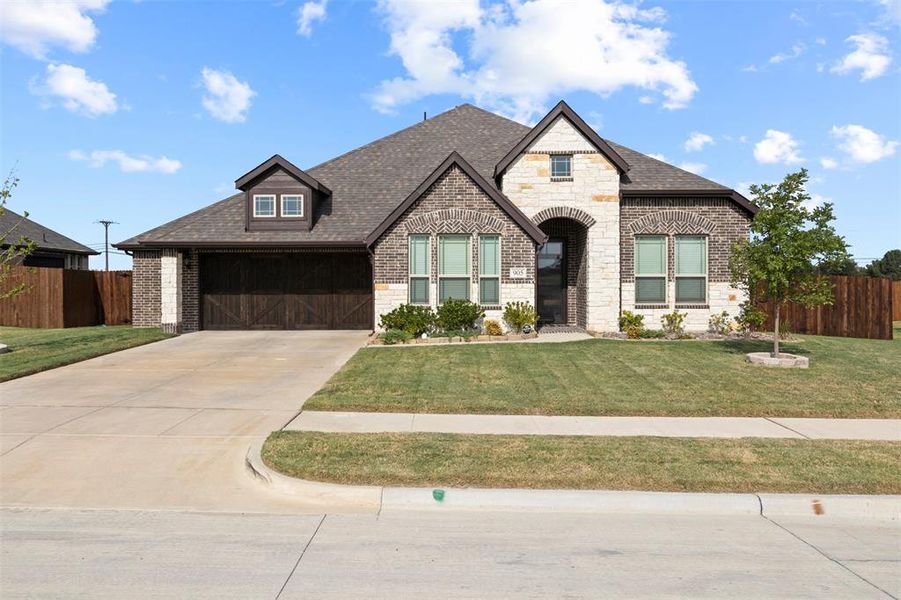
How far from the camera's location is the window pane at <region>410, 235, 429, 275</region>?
17.8 meters

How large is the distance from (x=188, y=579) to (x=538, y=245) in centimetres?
A: 1516

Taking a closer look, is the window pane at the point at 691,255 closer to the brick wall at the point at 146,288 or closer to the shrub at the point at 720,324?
the shrub at the point at 720,324

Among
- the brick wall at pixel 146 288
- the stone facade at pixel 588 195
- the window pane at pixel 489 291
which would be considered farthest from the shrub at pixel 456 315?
the brick wall at pixel 146 288

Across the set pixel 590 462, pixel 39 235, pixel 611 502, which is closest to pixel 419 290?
pixel 590 462

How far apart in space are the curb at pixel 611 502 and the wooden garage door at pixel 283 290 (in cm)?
1536

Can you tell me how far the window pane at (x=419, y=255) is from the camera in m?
17.8

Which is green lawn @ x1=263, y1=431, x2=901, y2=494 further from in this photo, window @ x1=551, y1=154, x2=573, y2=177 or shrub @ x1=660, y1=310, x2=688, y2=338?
window @ x1=551, y1=154, x2=573, y2=177

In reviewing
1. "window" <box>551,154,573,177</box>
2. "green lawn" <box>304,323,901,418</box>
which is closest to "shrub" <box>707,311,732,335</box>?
"green lawn" <box>304,323,901,418</box>

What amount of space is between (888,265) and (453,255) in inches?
2469

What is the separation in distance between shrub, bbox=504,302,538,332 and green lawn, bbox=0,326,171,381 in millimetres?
10885

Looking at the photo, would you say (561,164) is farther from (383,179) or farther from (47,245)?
(47,245)

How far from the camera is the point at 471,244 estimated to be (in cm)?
1775

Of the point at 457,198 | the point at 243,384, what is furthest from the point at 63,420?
the point at 457,198

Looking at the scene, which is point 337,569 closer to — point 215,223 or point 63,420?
point 63,420
